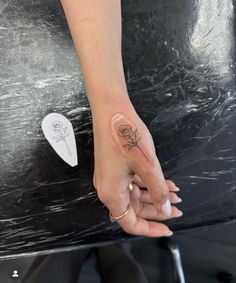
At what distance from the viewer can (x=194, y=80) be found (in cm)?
73

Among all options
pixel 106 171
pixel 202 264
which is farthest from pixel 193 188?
pixel 106 171

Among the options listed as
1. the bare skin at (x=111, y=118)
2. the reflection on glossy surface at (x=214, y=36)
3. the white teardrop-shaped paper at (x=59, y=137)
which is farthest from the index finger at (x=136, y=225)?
the reflection on glossy surface at (x=214, y=36)

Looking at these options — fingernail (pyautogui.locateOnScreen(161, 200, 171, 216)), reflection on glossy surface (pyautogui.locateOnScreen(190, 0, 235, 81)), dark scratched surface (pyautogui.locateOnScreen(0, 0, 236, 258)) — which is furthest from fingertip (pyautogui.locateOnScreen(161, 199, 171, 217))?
reflection on glossy surface (pyautogui.locateOnScreen(190, 0, 235, 81))

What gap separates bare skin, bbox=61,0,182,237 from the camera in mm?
523

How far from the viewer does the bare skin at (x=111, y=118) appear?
52 cm

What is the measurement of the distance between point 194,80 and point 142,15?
0.48ft

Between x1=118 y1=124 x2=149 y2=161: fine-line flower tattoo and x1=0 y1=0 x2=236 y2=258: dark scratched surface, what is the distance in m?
0.15

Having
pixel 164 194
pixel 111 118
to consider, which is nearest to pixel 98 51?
pixel 111 118

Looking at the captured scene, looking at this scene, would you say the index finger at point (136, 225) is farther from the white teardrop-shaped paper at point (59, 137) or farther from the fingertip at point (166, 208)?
the white teardrop-shaped paper at point (59, 137)

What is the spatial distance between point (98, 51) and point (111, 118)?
0.30ft

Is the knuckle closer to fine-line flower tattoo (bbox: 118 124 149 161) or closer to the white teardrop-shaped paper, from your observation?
fine-line flower tattoo (bbox: 118 124 149 161)

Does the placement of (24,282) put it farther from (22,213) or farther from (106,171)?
(106,171)

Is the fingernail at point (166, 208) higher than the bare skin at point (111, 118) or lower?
lower

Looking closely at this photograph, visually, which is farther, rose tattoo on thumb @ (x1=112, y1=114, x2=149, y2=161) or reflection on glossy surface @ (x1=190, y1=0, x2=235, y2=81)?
reflection on glossy surface @ (x1=190, y1=0, x2=235, y2=81)
